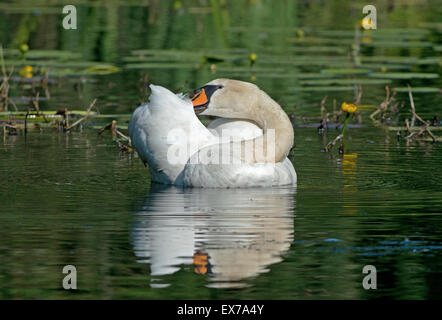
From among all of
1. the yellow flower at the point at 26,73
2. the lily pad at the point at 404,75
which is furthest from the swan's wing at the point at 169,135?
the lily pad at the point at 404,75

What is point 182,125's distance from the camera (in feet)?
35.9

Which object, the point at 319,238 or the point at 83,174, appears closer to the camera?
the point at 319,238

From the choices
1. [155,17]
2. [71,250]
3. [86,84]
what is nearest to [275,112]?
[71,250]

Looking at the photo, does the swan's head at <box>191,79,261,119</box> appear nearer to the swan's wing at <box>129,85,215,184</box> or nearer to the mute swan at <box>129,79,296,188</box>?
the mute swan at <box>129,79,296,188</box>

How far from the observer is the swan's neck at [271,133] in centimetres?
1095

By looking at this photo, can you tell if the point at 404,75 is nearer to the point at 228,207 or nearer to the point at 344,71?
the point at 344,71

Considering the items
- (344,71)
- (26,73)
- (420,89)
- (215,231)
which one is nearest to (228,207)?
(215,231)

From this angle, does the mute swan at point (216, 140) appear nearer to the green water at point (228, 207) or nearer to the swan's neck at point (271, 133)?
the swan's neck at point (271, 133)

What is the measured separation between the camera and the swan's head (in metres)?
11.1

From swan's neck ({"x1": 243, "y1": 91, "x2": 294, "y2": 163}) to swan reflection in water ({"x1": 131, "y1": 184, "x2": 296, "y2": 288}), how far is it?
348 millimetres

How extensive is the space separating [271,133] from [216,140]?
563 millimetres

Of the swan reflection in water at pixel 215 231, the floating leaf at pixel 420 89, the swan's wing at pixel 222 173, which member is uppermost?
the floating leaf at pixel 420 89
